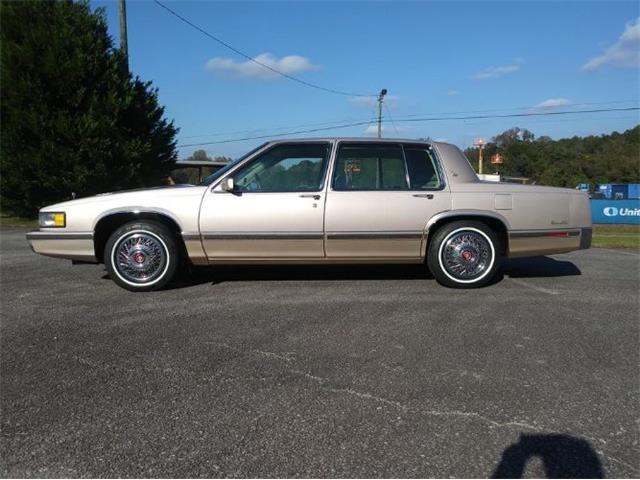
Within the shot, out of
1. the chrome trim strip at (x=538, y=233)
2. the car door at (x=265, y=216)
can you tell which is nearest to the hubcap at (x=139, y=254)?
the car door at (x=265, y=216)

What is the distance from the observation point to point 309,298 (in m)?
5.11

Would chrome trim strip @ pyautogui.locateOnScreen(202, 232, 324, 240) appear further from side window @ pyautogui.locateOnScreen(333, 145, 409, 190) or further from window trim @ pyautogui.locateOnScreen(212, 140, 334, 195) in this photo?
side window @ pyautogui.locateOnScreen(333, 145, 409, 190)

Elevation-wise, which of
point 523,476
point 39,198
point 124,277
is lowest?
point 523,476

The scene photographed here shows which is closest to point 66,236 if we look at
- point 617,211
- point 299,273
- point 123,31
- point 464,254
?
point 299,273

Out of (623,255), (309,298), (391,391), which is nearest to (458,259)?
(309,298)

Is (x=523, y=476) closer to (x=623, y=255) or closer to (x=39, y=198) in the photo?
(x=623, y=255)

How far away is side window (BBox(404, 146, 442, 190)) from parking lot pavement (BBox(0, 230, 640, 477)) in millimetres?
1107

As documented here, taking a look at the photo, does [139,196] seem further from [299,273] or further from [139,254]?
[299,273]

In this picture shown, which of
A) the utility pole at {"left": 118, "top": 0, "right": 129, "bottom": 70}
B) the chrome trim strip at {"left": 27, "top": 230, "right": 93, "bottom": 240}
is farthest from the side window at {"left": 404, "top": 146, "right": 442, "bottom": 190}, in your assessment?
the utility pole at {"left": 118, "top": 0, "right": 129, "bottom": 70}

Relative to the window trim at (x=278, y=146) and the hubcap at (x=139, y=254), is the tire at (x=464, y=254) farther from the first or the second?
the hubcap at (x=139, y=254)

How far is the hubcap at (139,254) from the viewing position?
17.6 feet

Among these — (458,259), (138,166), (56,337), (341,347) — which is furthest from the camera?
(138,166)

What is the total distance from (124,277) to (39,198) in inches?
421

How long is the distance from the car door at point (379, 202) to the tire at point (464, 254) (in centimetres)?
21
